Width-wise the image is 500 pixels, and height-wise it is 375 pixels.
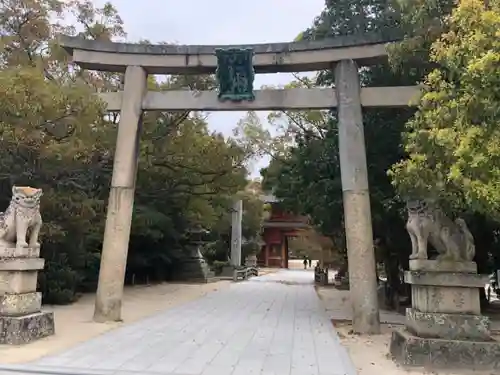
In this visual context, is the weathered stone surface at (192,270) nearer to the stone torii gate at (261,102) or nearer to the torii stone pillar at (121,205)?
the torii stone pillar at (121,205)

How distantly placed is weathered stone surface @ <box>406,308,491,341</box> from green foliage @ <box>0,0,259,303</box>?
7.84m

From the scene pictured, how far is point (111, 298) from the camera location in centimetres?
1014

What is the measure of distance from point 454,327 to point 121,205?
7076mm

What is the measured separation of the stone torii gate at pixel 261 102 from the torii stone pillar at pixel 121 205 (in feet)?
0.07

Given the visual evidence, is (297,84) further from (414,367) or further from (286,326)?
(414,367)

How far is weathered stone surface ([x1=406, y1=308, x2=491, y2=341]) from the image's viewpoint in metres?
6.58

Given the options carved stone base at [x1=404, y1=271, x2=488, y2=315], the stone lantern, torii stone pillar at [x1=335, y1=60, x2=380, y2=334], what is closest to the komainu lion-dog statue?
carved stone base at [x1=404, y1=271, x2=488, y2=315]

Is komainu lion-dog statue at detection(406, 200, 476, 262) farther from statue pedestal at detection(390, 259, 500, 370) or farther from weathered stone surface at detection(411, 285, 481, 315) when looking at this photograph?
weathered stone surface at detection(411, 285, 481, 315)

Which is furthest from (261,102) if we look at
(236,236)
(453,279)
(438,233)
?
(236,236)

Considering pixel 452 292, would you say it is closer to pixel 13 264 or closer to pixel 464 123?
pixel 464 123

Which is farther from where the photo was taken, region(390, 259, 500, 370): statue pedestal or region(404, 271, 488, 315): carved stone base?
region(404, 271, 488, 315): carved stone base

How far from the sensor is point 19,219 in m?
8.06

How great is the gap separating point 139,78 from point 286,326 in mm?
6595

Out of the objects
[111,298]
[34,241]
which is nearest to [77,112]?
[34,241]
